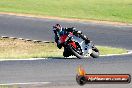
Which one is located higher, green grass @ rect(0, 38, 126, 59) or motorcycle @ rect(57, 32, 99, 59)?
motorcycle @ rect(57, 32, 99, 59)

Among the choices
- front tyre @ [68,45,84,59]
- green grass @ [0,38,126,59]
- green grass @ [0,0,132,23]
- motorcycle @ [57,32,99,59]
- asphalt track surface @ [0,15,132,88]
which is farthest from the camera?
green grass @ [0,0,132,23]

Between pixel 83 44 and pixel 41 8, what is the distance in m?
22.5

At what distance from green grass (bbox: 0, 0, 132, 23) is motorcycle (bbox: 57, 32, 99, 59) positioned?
1764 centimetres

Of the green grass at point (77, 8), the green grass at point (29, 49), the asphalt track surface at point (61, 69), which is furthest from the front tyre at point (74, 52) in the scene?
the green grass at point (77, 8)

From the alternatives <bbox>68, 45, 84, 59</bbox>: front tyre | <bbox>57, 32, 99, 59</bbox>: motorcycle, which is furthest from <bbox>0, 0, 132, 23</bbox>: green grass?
<bbox>68, 45, 84, 59</bbox>: front tyre

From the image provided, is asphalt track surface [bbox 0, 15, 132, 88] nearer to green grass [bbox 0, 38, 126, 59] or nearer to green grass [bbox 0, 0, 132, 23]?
green grass [bbox 0, 38, 126, 59]

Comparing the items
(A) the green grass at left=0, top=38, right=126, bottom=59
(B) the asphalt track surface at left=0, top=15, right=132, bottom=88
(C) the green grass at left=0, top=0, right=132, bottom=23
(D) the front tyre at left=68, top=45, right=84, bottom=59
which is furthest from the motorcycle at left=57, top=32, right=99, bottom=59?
(C) the green grass at left=0, top=0, right=132, bottom=23

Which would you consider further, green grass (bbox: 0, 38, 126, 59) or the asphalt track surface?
green grass (bbox: 0, 38, 126, 59)

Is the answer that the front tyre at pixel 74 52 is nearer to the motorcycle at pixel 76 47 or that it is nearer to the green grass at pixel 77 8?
the motorcycle at pixel 76 47

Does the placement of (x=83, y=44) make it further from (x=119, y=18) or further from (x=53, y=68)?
(x=119, y=18)

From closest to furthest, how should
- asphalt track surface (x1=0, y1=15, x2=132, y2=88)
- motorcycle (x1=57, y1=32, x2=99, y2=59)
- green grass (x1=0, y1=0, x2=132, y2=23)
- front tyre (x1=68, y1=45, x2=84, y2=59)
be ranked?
1. asphalt track surface (x1=0, y1=15, x2=132, y2=88)
2. front tyre (x1=68, y1=45, x2=84, y2=59)
3. motorcycle (x1=57, y1=32, x2=99, y2=59)
4. green grass (x1=0, y1=0, x2=132, y2=23)

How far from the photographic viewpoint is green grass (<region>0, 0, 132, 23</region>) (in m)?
40.5

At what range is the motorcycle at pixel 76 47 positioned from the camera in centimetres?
2102

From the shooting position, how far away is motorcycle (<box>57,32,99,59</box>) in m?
21.0
